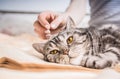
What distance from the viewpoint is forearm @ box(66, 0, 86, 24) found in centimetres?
107

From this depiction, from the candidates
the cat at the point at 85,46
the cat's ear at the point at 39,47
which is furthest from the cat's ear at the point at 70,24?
the cat's ear at the point at 39,47

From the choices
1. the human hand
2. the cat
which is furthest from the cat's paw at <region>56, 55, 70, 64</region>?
the human hand

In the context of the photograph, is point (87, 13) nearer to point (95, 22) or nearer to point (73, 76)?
point (95, 22)

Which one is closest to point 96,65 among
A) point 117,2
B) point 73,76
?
point 73,76

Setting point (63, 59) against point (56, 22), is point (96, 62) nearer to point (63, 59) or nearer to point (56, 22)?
point (63, 59)

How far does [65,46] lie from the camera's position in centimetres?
97

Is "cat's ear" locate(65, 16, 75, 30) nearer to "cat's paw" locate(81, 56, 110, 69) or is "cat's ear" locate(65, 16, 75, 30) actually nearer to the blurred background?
the blurred background

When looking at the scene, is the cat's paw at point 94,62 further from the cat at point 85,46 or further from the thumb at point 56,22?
the thumb at point 56,22

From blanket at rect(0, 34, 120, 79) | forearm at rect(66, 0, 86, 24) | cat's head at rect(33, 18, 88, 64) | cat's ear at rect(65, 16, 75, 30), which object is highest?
forearm at rect(66, 0, 86, 24)

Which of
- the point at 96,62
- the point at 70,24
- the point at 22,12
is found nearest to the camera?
the point at 96,62

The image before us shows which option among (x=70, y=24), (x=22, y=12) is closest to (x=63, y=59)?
(x=70, y=24)

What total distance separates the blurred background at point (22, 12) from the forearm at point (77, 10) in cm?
2

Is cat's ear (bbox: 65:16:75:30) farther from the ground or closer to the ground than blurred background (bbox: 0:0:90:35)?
closer to the ground

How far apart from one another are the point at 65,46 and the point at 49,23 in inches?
5.9
